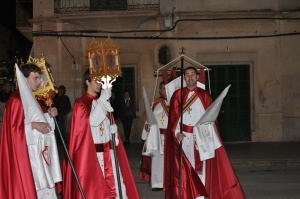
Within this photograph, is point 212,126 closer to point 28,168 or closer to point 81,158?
point 81,158

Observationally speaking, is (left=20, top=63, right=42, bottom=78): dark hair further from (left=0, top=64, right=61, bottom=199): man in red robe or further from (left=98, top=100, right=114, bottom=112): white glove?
(left=98, top=100, right=114, bottom=112): white glove

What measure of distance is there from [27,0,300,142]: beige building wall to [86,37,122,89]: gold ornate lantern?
12.0 meters

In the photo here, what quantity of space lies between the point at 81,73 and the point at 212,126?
1224 centimetres

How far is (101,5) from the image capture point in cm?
1992

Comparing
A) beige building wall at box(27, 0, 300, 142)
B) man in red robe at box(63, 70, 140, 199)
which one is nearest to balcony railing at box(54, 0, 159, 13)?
beige building wall at box(27, 0, 300, 142)

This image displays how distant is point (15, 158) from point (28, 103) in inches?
24.6

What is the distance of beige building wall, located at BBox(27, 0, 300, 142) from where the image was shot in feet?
63.4

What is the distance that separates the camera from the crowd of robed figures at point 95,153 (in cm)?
665

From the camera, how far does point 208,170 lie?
872 centimetres

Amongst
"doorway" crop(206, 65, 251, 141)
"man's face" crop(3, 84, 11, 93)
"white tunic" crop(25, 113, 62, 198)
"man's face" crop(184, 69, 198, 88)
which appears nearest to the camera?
"white tunic" crop(25, 113, 62, 198)

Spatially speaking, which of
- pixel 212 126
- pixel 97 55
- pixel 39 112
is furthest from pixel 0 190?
pixel 212 126

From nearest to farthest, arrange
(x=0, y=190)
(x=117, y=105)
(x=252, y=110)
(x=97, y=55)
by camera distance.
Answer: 1. (x=0, y=190)
2. (x=97, y=55)
3. (x=117, y=105)
4. (x=252, y=110)

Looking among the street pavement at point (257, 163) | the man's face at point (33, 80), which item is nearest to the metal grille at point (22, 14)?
the street pavement at point (257, 163)

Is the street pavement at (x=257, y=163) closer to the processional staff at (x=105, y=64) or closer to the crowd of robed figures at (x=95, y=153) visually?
the crowd of robed figures at (x=95, y=153)
